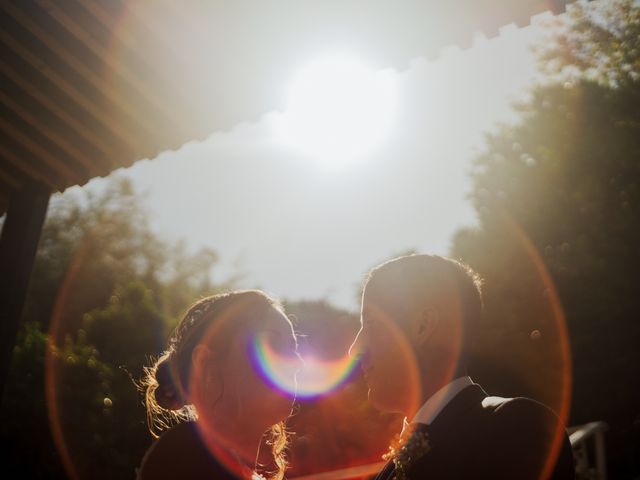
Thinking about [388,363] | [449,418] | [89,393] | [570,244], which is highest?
[570,244]

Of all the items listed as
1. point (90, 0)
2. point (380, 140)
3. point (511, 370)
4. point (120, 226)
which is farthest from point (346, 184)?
point (90, 0)

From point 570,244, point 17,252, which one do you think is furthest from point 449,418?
point 570,244

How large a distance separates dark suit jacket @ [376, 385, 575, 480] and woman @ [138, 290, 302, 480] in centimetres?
64

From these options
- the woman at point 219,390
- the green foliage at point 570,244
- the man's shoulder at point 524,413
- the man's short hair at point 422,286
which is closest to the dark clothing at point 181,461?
the woman at point 219,390

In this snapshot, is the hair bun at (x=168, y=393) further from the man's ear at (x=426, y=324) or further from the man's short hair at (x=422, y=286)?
the man's ear at (x=426, y=324)

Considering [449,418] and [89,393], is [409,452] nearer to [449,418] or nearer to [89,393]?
[449,418]

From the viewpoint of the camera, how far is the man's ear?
2115 mm

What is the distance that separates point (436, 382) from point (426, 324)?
203 mm

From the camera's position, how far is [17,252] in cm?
379

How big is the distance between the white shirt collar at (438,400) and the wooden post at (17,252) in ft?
8.99

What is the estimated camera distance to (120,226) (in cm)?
3472

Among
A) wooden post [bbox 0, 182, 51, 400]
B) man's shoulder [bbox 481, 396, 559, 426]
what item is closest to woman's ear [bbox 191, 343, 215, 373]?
man's shoulder [bbox 481, 396, 559, 426]

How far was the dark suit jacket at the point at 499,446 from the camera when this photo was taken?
1.60m

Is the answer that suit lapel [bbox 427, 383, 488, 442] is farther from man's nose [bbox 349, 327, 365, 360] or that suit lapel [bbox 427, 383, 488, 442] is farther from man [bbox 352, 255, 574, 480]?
man's nose [bbox 349, 327, 365, 360]
